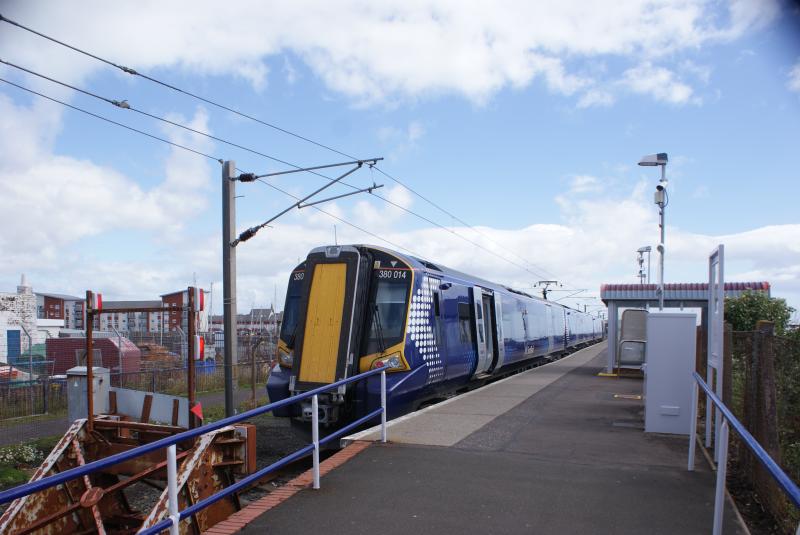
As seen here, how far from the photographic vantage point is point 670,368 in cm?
884

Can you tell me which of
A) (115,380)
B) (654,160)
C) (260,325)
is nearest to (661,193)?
(654,160)

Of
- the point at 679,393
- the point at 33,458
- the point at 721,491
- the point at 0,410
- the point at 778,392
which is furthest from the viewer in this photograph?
the point at 0,410

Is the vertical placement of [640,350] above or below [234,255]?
below

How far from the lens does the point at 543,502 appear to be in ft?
18.7

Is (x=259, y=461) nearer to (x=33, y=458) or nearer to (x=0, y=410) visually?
(x=33, y=458)

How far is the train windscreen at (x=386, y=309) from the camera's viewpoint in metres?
10.1

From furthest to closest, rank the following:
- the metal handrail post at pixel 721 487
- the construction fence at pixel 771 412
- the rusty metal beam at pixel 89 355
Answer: the rusty metal beam at pixel 89 355, the construction fence at pixel 771 412, the metal handrail post at pixel 721 487

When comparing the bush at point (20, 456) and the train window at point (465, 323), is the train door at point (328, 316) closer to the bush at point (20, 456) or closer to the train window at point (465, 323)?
the train window at point (465, 323)

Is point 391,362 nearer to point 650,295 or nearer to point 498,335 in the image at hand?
point 498,335

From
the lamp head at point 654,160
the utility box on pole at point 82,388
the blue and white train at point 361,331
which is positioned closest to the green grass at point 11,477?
the utility box on pole at point 82,388

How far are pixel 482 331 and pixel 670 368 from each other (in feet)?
20.1

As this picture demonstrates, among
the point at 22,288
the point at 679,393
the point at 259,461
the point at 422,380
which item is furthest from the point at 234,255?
the point at 22,288

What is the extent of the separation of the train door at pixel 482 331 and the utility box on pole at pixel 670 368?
5.42 m

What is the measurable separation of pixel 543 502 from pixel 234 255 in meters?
11.2
